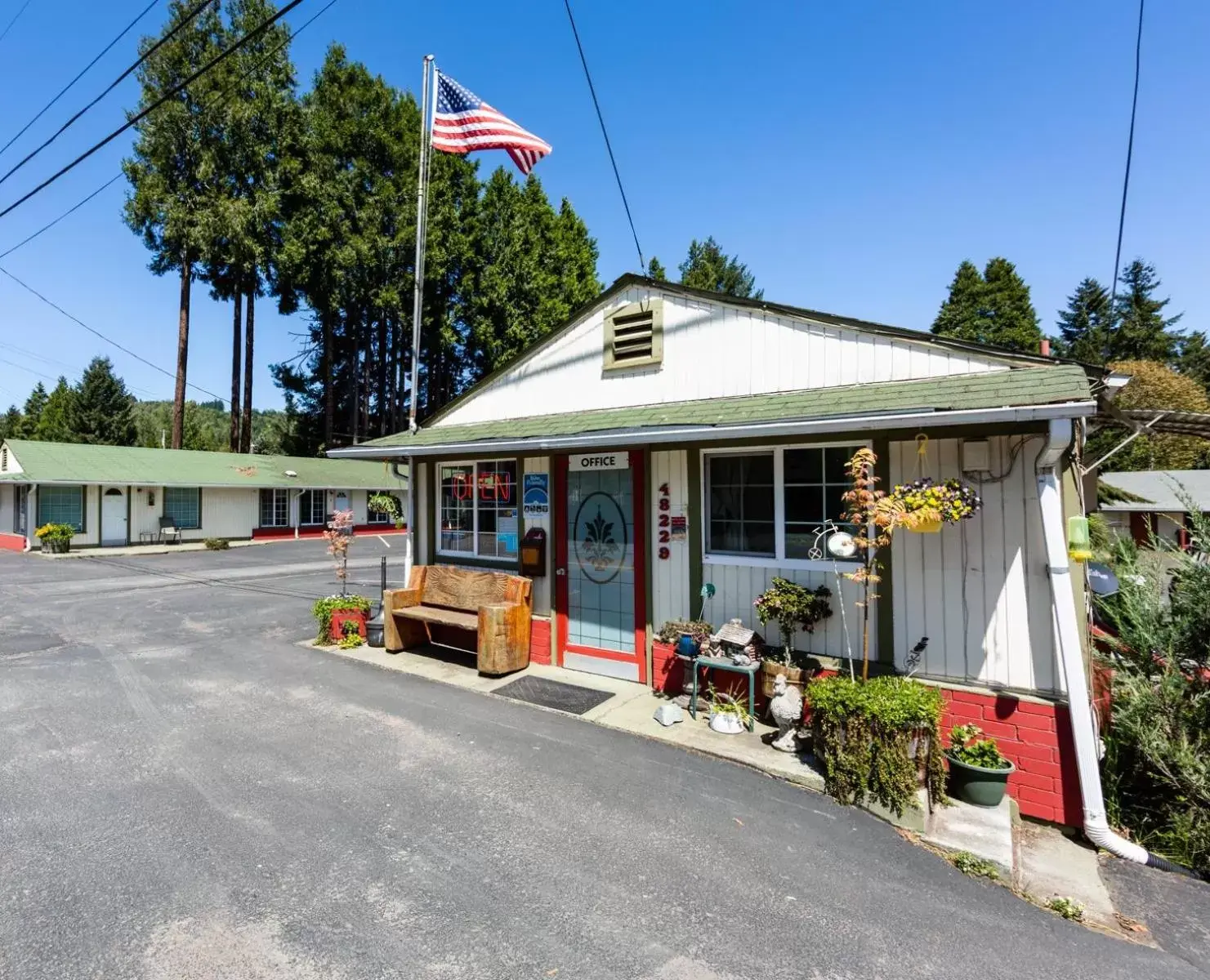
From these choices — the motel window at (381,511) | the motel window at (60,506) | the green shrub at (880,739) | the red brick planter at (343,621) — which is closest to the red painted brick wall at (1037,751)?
the green shrub at (880,739)

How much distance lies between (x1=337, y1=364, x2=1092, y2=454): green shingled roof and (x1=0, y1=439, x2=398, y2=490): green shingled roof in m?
20.1

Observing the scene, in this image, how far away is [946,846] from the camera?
368cm

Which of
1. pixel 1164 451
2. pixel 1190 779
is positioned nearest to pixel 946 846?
pixel 1190 779

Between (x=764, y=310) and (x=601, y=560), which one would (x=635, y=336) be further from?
(x=601, y=560)

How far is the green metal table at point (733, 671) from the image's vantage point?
17.5 feet

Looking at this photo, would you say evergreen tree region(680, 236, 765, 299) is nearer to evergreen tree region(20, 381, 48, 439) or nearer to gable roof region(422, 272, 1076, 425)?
gable roof region(422, 272, 1076, 425)

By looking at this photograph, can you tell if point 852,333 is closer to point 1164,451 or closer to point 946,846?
point 946,846

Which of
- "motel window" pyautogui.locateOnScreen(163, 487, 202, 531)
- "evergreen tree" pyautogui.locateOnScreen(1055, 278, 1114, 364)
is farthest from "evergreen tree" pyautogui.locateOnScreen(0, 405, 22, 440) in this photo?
"evergreen tree" pyautogui.locateOnScreen(1055, 278, 1114, 364)

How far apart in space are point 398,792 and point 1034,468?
5.17 m

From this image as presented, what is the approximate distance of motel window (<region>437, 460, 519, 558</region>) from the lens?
25.5ft

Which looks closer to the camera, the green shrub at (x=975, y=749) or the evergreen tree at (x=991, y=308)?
the green shrub at (x=975, y=749)

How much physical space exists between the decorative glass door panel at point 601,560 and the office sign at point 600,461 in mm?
81

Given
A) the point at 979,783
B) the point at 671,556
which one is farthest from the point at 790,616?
the point at 979,783

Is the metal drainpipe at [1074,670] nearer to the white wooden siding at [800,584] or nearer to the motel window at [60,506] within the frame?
the white wooden siding at [800,584]
